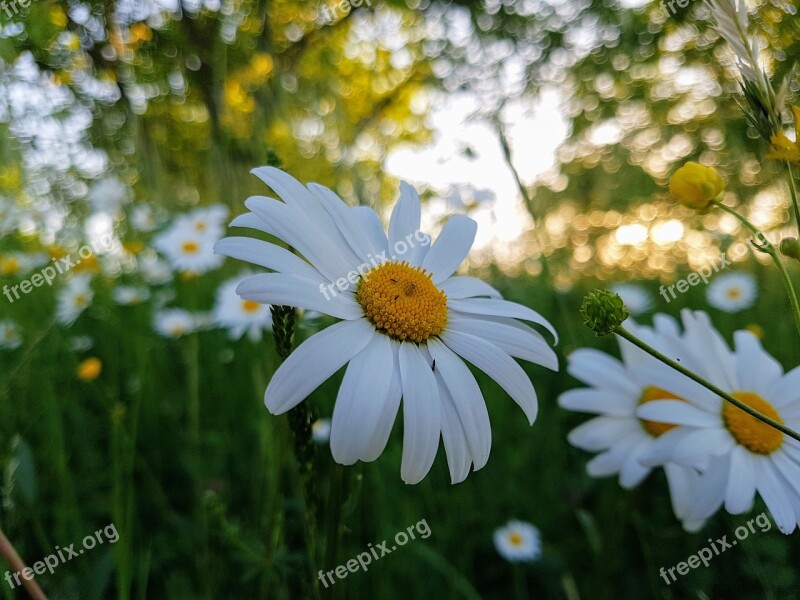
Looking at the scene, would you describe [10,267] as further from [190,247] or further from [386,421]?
[386,421]

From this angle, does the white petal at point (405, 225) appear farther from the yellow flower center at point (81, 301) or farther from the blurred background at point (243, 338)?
the yellow flower center at point (81, 301)

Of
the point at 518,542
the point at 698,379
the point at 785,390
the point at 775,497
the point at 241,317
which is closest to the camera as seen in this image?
the point at 698,379

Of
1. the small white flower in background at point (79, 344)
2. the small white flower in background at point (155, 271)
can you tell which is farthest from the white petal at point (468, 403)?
the small white flower in background at point (155, 271)

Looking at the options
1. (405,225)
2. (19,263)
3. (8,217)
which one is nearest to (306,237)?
(405,225)

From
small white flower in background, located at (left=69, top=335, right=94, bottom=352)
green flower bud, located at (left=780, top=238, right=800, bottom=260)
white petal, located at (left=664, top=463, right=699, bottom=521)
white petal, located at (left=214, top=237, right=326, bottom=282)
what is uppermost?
small white flower in background, located at (left=69, top=335, right=94, bottom=352)

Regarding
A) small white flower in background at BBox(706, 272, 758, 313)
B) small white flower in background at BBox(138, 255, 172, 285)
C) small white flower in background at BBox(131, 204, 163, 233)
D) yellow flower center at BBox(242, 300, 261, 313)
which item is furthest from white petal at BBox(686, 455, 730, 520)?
small white flower in background at BBox(131, 204, 163, 233)

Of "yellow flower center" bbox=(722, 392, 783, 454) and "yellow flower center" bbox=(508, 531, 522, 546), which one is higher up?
"yellow flower center" bbox=(722, 392, 783, 454)

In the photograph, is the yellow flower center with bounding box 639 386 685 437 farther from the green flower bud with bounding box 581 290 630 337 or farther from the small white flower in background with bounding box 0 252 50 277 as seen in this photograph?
the small white flower in background with bounding box 0 252 50 277
